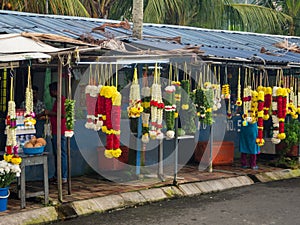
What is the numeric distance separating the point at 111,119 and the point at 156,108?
75 cm

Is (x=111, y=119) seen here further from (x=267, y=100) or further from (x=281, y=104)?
(x=281, y=104)

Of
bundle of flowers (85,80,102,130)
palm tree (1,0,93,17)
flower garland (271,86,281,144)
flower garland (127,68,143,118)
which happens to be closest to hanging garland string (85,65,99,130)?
bundle of flowers (85,80,102,130)

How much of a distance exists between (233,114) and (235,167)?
1.43m

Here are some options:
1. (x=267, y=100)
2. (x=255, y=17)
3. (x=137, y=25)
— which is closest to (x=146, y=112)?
(x=137, y=25)

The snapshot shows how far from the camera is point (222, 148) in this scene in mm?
11812

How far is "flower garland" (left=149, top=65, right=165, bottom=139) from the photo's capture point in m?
8.45

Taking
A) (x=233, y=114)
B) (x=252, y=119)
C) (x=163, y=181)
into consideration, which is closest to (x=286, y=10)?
(x=233, y=114)

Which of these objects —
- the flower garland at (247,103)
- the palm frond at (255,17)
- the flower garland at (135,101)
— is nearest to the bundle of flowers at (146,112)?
the flower garland at (135,101)

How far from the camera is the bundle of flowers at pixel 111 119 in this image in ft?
26.5

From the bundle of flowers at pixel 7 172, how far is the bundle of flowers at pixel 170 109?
2.56 meters

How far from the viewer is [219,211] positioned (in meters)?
8.04

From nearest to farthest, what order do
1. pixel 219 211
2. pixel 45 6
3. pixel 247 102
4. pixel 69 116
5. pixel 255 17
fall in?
pixel 69 116 → pixel 219 211 → pixel 247 102 → pixel 45 6 → pixel 255 17

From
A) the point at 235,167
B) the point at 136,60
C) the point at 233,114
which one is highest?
the point at 136,60

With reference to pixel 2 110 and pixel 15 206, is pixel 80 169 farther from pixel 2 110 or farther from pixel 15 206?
pixel 15 206
